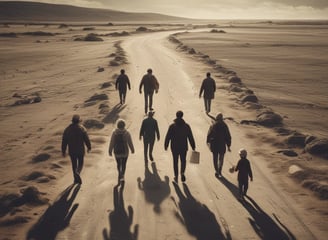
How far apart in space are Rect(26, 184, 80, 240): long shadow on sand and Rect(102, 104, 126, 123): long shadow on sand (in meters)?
8.65

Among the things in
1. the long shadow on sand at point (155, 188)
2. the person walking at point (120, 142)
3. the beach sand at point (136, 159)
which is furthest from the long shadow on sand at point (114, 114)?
the person walking at point (120, 142)

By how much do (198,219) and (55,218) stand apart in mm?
3831

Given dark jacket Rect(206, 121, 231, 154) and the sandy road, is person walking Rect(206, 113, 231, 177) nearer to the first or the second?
dark jacket Rect(206, 121, 231, 154)

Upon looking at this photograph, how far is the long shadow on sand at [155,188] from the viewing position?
10.9 m

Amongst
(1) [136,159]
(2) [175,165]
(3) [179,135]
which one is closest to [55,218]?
(2) [175,165]

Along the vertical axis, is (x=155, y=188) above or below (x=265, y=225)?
below

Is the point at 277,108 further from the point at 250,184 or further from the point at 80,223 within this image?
the point at 80,223

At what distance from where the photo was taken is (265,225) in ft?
31.7

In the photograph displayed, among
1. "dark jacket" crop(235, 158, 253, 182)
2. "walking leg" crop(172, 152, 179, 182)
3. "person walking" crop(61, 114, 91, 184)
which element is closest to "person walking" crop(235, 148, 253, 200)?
"dark jacket" crop(235, 158, 253, 182)

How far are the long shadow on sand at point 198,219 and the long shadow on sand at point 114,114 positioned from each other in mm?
9380

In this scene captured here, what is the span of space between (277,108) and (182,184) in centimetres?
1389

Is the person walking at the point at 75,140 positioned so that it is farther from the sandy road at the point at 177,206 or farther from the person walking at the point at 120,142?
the sandy road at the point at 177,206

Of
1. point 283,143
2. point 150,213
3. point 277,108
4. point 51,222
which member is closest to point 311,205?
point 150,213

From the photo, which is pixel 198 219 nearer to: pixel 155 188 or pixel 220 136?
pixel 155 188
